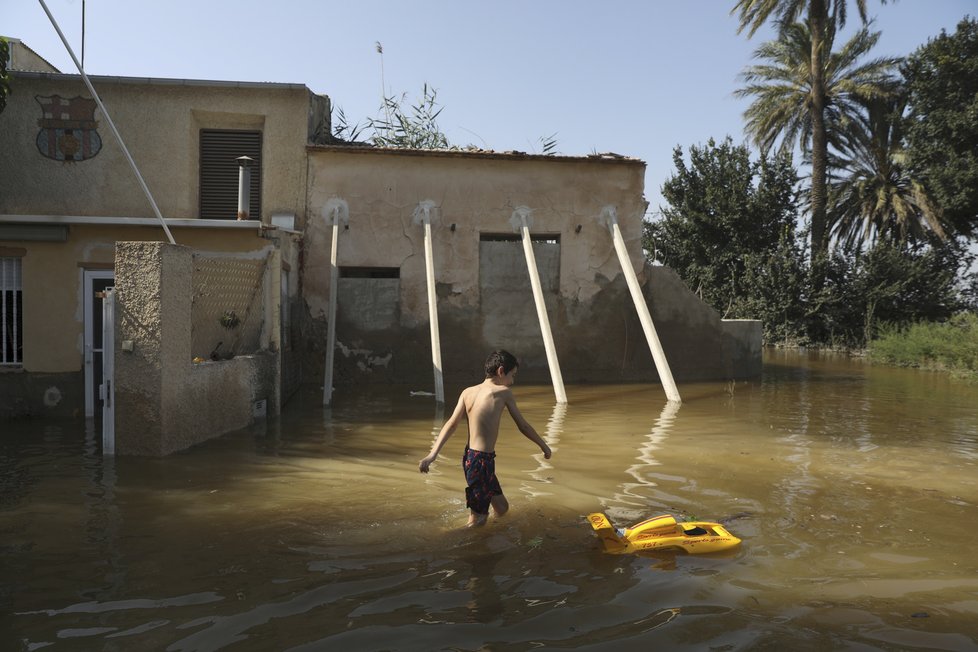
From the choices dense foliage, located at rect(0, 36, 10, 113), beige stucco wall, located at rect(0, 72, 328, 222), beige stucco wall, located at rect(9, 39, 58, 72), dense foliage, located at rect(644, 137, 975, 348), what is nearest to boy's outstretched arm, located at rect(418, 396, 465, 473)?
beige stucco wall, located at rect(0, 72, 328, 222)

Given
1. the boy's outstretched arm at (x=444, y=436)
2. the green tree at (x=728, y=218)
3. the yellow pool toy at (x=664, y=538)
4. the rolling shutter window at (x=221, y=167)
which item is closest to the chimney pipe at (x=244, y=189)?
the rolling shutter window at (x=221, y=167)

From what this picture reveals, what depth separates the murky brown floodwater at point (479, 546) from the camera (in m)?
3.63

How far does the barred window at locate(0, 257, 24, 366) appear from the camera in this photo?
1027 centimetres

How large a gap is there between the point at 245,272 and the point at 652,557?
7016 mm

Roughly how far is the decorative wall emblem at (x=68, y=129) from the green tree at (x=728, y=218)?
19.3 metres

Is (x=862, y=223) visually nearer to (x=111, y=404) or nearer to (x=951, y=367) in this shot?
(x=951, y=367)

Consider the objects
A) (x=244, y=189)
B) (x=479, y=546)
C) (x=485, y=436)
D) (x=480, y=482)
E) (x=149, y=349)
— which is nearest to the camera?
(x=479, y=546)

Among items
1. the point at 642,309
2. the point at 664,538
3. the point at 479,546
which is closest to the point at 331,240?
the point at 642,309

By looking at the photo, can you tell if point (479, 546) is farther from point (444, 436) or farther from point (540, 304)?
point (540, 304)

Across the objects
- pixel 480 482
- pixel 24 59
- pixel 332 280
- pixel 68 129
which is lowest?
pixel 480 482

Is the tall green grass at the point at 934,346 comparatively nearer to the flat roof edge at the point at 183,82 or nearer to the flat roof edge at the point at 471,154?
the flat roof edge at the point at 471,154

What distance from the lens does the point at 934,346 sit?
62.0 ft

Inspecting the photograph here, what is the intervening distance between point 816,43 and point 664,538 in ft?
84.4

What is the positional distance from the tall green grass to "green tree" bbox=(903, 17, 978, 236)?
5658mm
